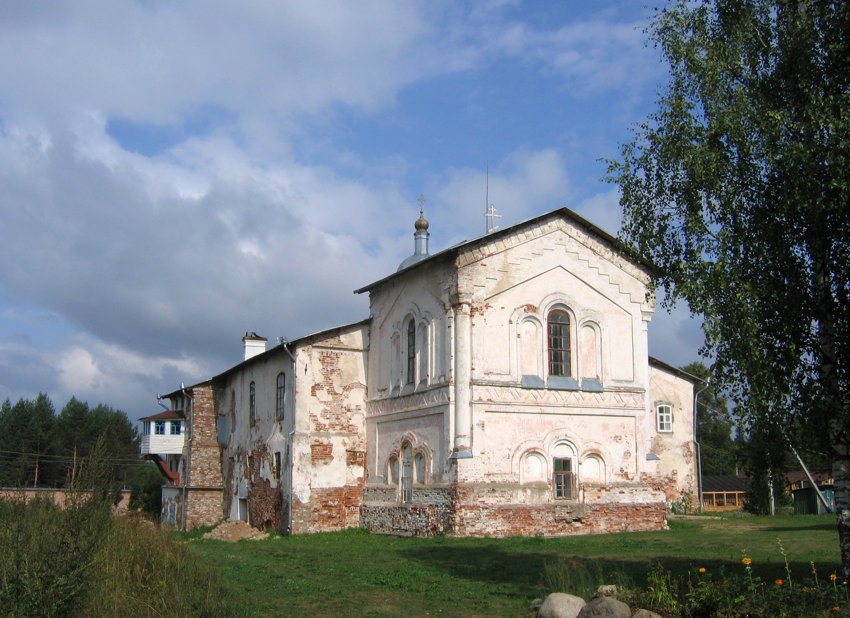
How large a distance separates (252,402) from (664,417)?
1474cm

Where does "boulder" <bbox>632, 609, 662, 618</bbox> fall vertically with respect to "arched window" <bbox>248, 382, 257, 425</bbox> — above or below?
below

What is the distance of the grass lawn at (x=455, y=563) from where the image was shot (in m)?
11.5

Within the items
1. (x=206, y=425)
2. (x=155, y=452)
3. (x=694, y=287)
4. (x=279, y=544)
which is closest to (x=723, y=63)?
(x=694, y=287)

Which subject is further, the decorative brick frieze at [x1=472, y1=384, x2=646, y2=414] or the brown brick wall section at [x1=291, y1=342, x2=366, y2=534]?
the brown brick wall section at [x1=291, y1=342, x2=366, y2=534]

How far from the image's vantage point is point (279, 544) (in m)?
21.5

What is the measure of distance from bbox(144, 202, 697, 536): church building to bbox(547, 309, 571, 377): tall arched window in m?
0.03

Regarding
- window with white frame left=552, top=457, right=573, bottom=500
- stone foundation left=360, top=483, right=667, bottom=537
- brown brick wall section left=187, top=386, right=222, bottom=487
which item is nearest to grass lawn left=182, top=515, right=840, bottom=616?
stone foundation left=360, top=483, right=667, bottom=537

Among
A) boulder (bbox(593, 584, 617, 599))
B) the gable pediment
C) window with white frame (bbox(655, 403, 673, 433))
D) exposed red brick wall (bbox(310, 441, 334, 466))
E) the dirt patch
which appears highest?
the gable pediment

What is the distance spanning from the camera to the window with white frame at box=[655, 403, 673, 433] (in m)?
28.7

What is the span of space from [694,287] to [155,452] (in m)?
28.4

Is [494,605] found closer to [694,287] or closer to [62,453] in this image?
[694,287]

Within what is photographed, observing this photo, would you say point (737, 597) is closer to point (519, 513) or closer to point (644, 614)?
point (644, 614)

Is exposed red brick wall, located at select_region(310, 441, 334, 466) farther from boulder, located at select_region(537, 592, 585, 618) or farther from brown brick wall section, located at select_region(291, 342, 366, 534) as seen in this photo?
A: boulder, located at select_region(537, 592, 585, 618)

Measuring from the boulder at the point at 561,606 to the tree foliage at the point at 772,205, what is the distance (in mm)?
3354
